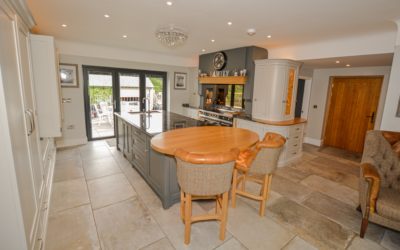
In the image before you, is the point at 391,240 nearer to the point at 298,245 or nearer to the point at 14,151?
the point at 298,245

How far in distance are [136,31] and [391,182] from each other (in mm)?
4531

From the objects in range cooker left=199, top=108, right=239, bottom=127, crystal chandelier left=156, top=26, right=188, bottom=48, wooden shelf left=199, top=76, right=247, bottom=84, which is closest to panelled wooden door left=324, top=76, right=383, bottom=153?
wooden shelf left=199, top=76, right=247, bottom=84

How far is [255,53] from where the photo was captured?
4480 millimetres

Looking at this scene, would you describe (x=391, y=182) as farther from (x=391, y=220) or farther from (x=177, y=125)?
(x=177, y=125)

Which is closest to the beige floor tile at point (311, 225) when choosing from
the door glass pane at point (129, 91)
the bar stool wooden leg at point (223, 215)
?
the bar stool wooden leg at point (223, 215)

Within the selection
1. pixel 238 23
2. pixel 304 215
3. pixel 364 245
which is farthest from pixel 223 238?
pixel 238 23

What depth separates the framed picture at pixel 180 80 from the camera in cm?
647

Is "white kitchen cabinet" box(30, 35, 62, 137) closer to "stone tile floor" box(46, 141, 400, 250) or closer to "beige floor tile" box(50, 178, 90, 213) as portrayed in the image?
"beige floor tile" box(50, 178, 90, 213)

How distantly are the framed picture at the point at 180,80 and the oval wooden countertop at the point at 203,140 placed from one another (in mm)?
4045

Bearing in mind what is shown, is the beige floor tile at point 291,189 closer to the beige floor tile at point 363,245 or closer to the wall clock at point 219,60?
the beige floor tile at point 363,245

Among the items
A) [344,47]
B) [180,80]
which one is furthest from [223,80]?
[344,47]

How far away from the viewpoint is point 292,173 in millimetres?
3762

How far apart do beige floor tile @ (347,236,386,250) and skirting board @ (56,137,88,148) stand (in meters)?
5.70

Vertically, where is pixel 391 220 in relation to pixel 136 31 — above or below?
below
